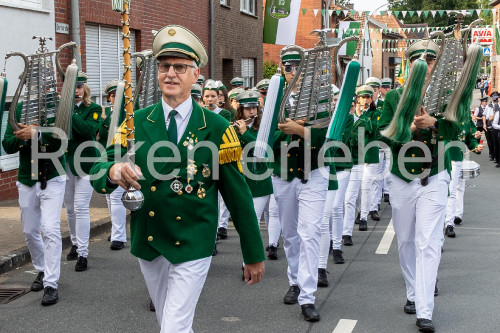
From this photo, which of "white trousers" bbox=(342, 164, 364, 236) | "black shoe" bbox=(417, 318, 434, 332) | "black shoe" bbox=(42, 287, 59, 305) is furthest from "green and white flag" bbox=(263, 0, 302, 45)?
"black shoe" bbox=(417, 318, 434, 332)

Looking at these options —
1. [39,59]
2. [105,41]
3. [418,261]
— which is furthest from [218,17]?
[418,261]

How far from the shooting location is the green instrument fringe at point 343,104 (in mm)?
6094

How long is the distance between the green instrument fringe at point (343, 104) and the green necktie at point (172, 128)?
7.83 ft

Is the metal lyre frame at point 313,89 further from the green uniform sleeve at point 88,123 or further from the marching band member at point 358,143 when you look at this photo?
the marching band member at point 358,143

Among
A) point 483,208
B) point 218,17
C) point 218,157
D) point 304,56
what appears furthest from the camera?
point 218,17

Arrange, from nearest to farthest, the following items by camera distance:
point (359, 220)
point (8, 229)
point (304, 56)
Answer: point (304, 56) → point (8, 229) → point (359, 220)

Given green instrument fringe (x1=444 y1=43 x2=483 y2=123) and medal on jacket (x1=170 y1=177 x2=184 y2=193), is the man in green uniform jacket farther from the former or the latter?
green instrument fringe (x1=444 y1=43 x2=483 y2=123)

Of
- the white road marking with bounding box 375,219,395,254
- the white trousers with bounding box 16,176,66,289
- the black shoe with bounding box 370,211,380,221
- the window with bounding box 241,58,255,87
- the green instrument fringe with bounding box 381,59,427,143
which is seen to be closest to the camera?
the green instrument fringe with bounding box 381,59,427,143

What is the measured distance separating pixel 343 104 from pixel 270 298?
1.94 metres

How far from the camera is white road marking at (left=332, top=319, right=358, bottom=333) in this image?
575 centimetres

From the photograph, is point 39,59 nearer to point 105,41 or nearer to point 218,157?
point 218,157

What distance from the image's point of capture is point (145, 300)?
6.66 meters

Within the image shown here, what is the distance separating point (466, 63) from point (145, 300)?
3.48 metres

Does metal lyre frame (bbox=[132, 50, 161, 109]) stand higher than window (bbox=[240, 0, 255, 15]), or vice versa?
window (bbox=[240, 0, 255, 15])
